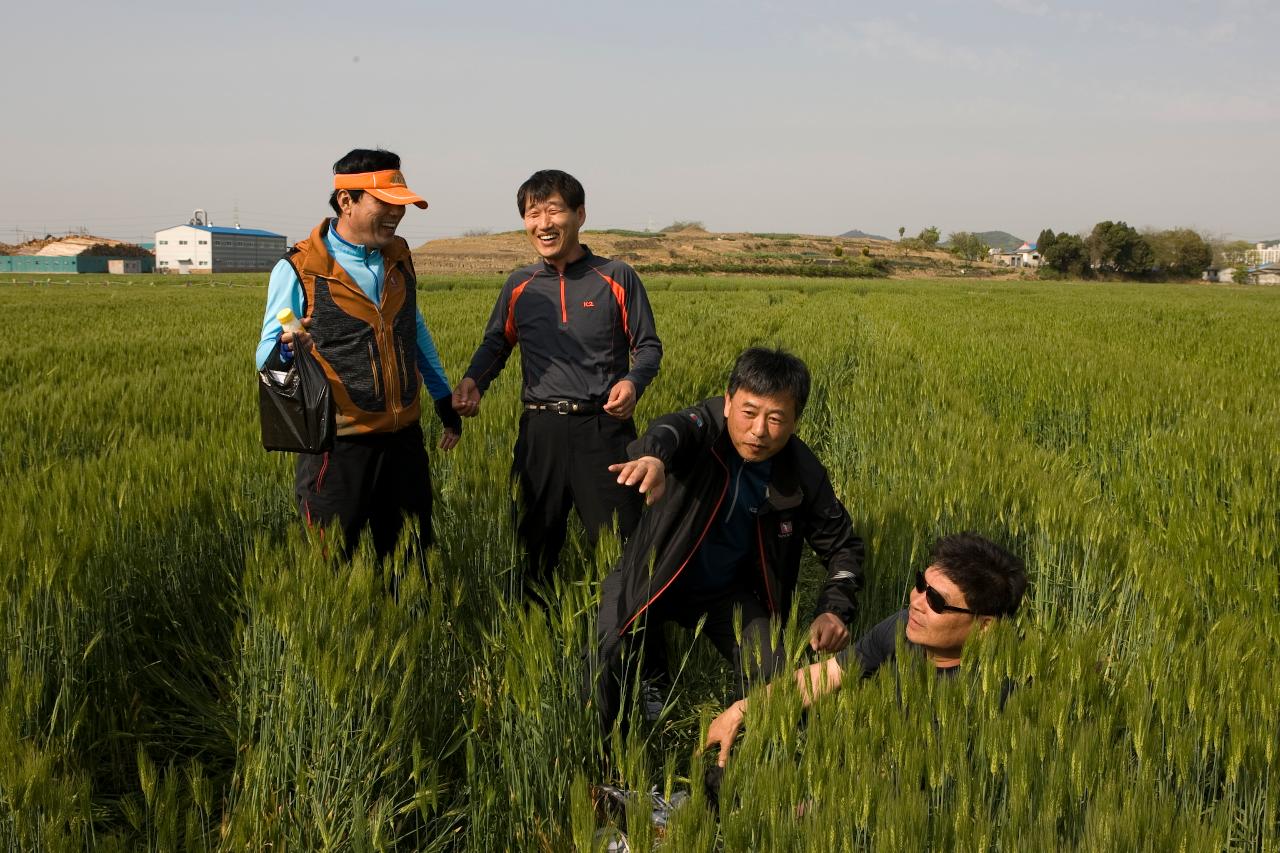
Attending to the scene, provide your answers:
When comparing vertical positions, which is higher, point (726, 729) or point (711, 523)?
point (711, 523)

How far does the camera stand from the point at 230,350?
943 cm

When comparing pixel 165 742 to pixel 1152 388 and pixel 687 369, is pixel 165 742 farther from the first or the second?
pixel 1152 388

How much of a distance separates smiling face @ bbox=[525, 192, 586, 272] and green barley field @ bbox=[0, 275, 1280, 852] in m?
0.77

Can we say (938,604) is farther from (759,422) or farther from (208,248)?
(208,248)

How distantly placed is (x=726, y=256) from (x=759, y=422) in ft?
220

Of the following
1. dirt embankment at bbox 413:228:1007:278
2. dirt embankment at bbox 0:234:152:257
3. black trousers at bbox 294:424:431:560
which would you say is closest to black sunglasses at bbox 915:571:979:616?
black trousers at bbox 294:424:431:560

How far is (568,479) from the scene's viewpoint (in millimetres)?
2854

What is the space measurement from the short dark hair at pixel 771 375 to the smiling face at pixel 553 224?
90 centimetres

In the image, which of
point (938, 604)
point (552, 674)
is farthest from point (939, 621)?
point (552, 674)

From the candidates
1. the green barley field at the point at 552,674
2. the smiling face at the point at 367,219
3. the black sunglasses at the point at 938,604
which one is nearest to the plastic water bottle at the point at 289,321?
the smiling face at the point at 367,219

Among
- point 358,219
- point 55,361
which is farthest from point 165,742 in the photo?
point 55,361

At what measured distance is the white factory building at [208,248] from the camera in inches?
3041

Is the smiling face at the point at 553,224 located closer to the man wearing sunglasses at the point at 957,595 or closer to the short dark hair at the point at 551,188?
the short dark hair at the point at 551,188

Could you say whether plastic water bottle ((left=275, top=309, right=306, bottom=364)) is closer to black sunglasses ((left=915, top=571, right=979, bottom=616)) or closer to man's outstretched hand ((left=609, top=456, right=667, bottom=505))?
man's outstretched hand ((left=609, top=456, right=667, bottom=505))
